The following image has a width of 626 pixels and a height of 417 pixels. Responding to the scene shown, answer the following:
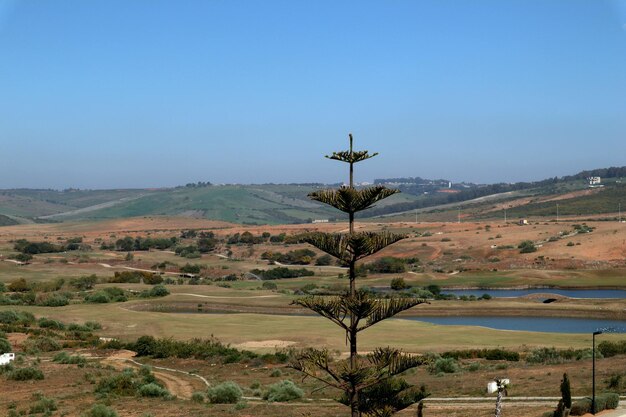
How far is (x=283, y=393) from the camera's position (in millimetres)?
29078

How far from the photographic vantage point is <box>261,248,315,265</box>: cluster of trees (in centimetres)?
10631

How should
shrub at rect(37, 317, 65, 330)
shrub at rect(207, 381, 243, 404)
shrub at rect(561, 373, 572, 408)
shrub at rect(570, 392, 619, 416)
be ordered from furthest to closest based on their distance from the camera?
shrub at rect(37, 317, 65, 330) < shrub at rect(207, 381, 243, 404) < shrub at rect(570, 392, 619, 416) < shrub at rect(561, 373, 572, 408)

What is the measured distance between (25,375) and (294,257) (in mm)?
74694

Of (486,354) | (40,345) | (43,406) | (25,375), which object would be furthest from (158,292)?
(43,406)

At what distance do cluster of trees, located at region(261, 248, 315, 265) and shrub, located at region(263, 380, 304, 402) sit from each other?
75955 millimetres

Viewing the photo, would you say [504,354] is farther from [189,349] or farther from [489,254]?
[489,254]

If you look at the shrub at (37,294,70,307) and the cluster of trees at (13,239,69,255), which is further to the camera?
the cluster of trees at (13,239,69,255)

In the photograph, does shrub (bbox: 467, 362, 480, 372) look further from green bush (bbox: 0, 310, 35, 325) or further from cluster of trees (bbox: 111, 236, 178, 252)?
cluster of trees (bbox: 111, 236, 178, 252)

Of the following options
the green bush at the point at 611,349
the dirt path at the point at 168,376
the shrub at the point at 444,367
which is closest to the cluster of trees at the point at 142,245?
the dirt path at the point at 168,376

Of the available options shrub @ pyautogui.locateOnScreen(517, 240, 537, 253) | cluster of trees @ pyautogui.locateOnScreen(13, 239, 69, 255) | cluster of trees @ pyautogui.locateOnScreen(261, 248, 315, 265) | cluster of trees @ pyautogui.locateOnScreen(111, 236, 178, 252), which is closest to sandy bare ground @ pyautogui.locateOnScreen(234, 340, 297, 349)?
cluster of trees @ pyautogui.locateOnScreen(261, 248, 315, 265)

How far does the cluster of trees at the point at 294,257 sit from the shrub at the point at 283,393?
75955 mm

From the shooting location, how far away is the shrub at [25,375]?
33.6m

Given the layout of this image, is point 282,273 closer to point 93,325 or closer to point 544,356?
point 93,325

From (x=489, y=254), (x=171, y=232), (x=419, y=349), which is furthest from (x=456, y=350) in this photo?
(x=171, y=232)
